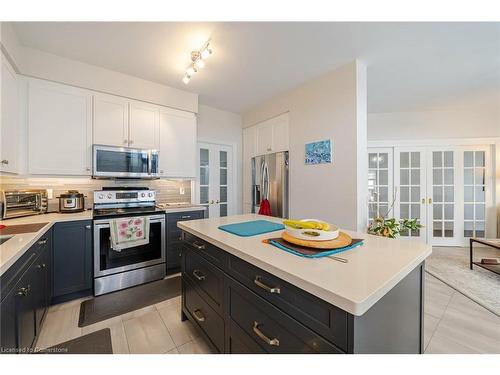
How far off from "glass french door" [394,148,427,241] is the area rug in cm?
69

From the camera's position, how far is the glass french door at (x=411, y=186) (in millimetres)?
4066

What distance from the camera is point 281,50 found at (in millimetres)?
2141

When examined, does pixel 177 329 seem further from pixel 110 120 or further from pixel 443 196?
pixel 443 196

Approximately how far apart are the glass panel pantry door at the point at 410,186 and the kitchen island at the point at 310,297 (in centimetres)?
360

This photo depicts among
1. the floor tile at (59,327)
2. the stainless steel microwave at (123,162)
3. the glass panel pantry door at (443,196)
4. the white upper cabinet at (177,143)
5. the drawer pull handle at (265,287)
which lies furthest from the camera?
the glass panel pantry door at (443,196)

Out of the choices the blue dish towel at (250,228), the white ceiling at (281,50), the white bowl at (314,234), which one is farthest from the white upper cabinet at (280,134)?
the white bowl at (314,234)

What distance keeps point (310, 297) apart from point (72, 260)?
2.38 metres

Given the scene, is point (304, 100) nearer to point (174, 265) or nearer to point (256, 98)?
point (256, 98)

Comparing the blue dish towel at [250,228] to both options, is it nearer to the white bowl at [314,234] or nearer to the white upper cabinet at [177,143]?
the white bowl at [314,234]

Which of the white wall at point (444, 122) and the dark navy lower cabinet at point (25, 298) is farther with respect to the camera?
the white wall at point (444, 122)

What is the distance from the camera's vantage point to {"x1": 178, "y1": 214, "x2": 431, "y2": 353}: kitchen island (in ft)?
2.19

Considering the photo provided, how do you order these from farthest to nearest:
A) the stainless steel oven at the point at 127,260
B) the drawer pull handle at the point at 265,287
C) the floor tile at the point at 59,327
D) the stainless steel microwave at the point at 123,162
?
the stainless steel microwave at the point at 123,162 → the stainless steel oven at the point at 127,260 → the floor tile at the point at 59,327 → the drawer pull handle at the point at 265,287

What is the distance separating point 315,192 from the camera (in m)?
2.70

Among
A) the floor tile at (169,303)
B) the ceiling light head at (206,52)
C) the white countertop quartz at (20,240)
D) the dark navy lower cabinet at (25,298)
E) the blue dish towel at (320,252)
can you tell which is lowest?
the floor tile at (169,303)
